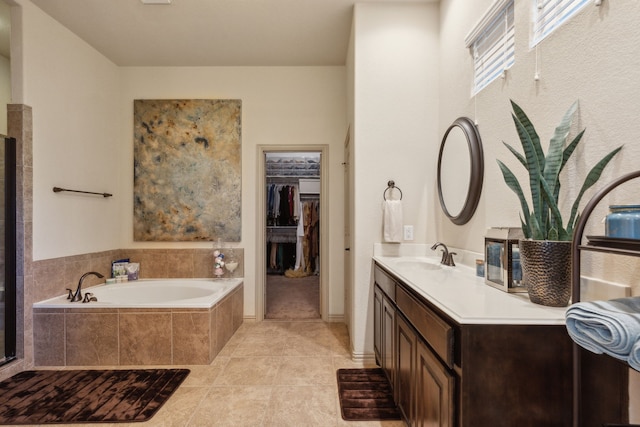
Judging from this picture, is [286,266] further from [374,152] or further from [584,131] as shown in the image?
[584,131]

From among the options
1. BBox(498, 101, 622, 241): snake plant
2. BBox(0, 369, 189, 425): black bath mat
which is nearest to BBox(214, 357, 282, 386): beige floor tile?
BBox(0, 369, 189, 425): black bath mat

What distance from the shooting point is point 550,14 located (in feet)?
4.35

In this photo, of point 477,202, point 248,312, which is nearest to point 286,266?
point 248,312

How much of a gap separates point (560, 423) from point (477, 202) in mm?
1267

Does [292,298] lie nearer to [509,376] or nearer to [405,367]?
[405,367]

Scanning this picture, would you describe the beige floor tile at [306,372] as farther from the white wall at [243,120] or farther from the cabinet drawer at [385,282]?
the white wall at [243,120]

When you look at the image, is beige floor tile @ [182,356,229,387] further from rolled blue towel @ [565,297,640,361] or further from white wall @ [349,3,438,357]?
rolled blue towel @ [565,297,640,361]

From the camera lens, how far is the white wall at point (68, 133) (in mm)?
2551

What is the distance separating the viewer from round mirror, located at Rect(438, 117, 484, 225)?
1890mm

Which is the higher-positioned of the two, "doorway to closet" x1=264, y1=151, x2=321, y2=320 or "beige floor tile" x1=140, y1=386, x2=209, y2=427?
"doorway to closet" x1=264, y1=151, x2=321, y2=320

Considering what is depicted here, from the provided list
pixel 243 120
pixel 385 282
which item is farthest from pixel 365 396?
pixel 243 120

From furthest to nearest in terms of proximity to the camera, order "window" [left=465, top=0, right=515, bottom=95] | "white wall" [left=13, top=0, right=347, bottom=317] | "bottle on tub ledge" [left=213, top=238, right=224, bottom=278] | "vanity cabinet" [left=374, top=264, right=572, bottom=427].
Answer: "bottle on tub ledge" [left=213, top=238, right=224, bottom=278]
"white wall" [left=13, top=0, right=347, bottom=317]
"window" [left=465, top=0, right=515, bottom=95]
"vanity cabinet" [left=374, top=264, right=572, bottom=427]

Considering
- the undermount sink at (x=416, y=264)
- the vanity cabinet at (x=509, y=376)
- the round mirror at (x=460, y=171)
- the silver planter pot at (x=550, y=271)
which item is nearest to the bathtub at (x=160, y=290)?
the undermount sink at (x=416, y=264)

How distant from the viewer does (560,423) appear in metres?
0.91
